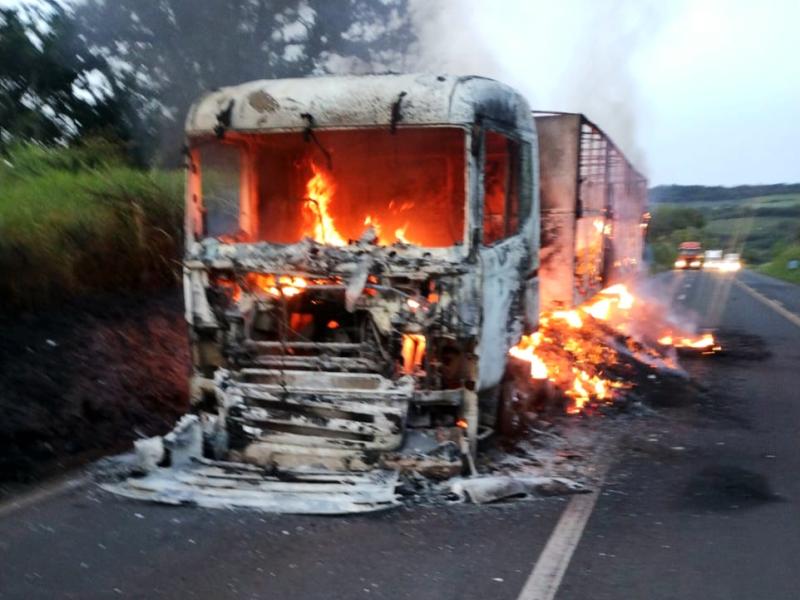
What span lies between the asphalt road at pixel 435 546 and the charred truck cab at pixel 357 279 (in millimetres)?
764

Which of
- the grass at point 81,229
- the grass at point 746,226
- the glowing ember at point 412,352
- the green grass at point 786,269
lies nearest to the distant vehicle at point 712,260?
the green grass at point 786,269

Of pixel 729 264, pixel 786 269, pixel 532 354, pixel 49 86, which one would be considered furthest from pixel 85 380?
pixel 729 264

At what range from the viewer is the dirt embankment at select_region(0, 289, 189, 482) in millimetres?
6980

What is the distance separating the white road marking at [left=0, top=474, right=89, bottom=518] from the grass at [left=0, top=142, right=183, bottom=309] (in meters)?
2.74

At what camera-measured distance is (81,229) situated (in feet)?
31.6

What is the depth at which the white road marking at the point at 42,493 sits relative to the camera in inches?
230

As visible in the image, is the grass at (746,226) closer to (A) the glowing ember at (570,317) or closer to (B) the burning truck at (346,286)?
(A) the glowing ember at (570,317)

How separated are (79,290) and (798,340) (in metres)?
12.0

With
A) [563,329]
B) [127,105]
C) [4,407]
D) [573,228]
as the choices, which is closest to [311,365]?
[4,407]

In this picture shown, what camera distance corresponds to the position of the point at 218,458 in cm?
634

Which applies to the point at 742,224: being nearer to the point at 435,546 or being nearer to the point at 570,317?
the point at 570,317

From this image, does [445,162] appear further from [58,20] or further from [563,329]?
[58,20]

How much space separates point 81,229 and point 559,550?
6.59 metres

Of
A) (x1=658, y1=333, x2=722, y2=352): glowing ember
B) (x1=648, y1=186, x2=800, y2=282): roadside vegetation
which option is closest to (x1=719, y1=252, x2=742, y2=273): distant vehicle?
(x1=648, y1=186, x2=800, y2=282): roadside vegetation
